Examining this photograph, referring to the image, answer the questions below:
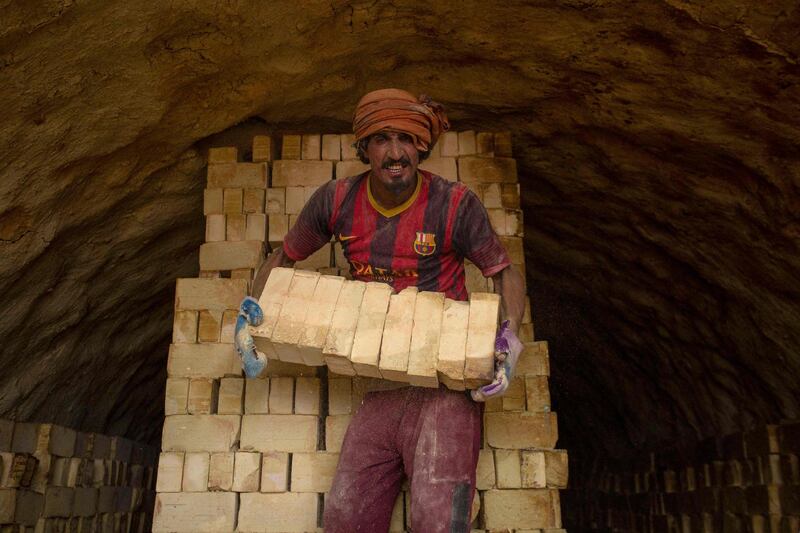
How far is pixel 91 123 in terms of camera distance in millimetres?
4340

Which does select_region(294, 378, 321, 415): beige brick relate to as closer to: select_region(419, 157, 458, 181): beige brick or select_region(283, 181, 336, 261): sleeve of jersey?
select_region(283, 181, 336, 261): sleeve of jersey

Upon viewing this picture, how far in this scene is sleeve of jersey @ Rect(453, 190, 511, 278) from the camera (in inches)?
150

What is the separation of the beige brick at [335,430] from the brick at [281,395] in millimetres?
241

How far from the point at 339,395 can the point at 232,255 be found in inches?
46.1

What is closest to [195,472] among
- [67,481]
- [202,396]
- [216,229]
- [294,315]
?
[202,396]

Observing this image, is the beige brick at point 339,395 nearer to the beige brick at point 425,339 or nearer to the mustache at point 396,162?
the beige brick at point 425,339

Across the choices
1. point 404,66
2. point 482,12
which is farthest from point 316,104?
point 482,12

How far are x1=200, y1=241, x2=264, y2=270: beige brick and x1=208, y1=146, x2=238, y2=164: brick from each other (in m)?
0.59

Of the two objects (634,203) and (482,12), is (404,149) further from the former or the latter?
(634,203)

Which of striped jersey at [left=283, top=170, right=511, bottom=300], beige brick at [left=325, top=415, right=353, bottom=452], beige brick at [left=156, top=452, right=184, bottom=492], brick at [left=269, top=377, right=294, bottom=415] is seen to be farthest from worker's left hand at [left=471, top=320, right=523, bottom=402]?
beige brick at [left=156, top=452, right=184, bottom=492]

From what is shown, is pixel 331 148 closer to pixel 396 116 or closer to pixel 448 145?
pixel 448 145

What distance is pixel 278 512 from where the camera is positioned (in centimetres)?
404

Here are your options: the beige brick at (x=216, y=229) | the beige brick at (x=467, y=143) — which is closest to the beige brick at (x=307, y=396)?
the beige brick at (x=216, y=229)

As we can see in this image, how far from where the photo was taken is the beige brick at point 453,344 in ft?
10.8
